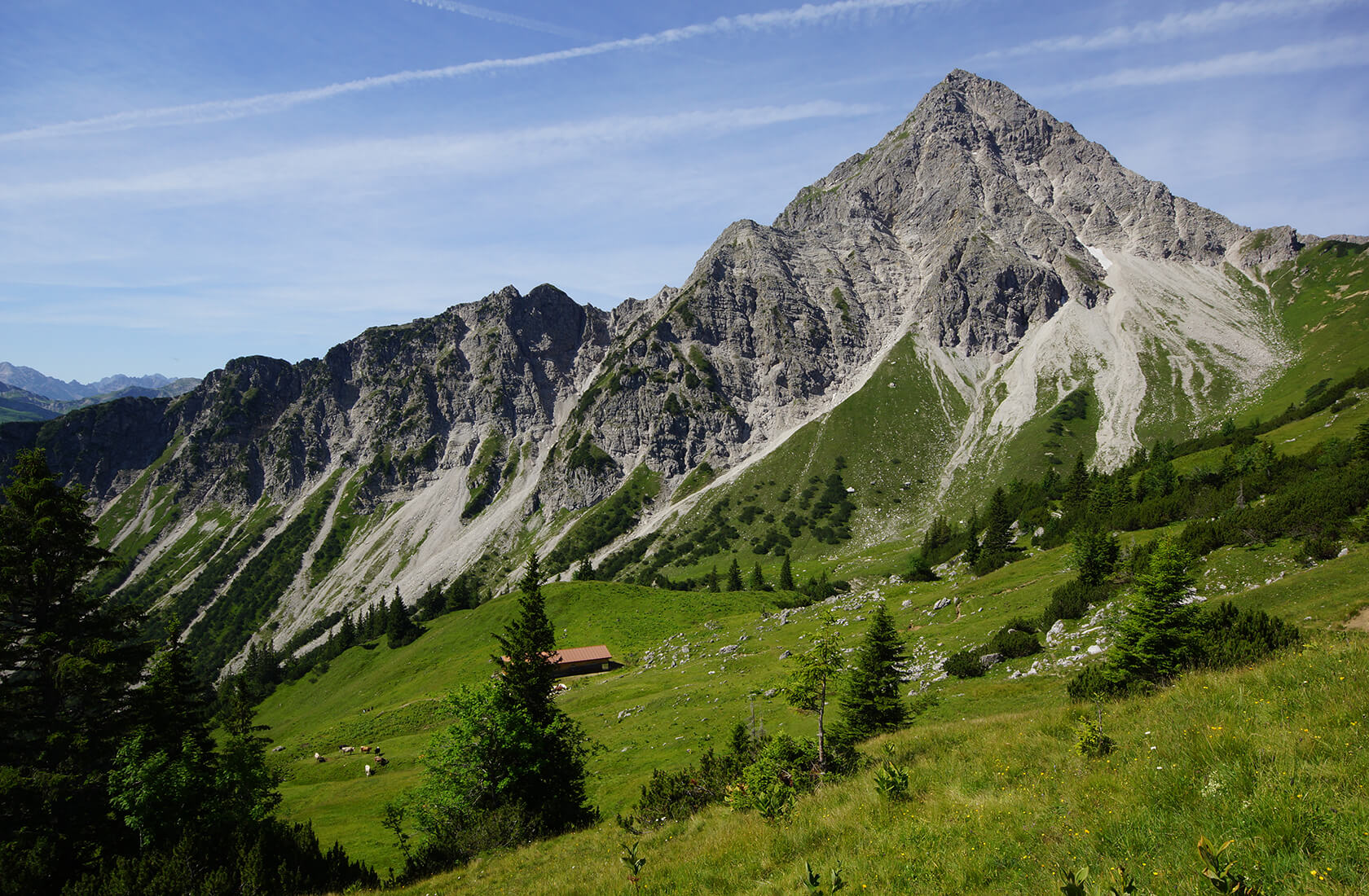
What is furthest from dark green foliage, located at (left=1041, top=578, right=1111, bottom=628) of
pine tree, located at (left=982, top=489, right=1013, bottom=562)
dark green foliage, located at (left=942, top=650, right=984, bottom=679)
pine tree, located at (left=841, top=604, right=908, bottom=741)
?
pine tree, located at (left=982, top=489, right=1013, bottom=562)

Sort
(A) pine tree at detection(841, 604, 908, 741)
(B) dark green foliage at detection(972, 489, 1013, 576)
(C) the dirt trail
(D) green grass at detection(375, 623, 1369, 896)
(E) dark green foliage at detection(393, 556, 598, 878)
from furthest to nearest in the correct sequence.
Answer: (B) dark green foliage at detection(972, 489, 1013, 576) < (A) pine tree at detection(841, 604, 908, 741) < (E) dark green foliage at detection(393, 556, 598, 878) < (C) the dirt trail < (D) green grass at detection(375, 623, 1369, 896)

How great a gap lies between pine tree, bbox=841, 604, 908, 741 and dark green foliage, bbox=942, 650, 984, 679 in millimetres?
8976

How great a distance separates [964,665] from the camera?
39719 mm

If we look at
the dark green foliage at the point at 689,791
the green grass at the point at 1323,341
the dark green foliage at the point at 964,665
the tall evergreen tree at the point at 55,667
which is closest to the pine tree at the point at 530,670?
the dark green foliage at the point at 689,791

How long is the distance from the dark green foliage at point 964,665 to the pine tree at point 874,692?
8.98 m

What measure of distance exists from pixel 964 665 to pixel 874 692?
466 inches

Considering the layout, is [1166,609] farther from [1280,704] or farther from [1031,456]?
[1031,456]

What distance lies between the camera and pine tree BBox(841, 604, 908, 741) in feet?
102

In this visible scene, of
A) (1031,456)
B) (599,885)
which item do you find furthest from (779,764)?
(1031,456)

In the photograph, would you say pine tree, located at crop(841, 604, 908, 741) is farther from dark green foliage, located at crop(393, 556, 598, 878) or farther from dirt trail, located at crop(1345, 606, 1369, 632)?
dirt trail, located at crop(1345, 606, 1369, 632)

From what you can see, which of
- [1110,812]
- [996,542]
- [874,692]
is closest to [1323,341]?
[996,542]

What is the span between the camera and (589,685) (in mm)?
73312

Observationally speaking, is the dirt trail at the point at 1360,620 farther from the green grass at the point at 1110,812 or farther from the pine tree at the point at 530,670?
the pine tree at the point at 530,670

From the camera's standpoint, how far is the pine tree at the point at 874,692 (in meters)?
31.0
